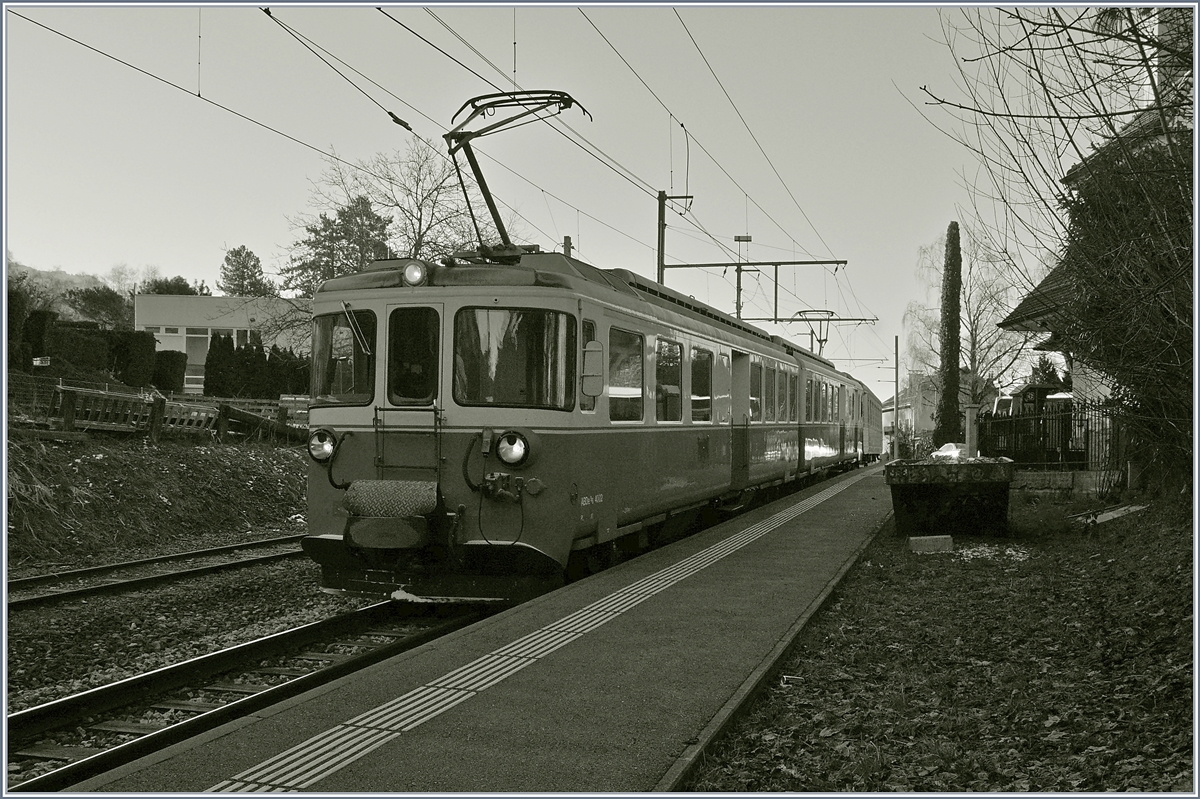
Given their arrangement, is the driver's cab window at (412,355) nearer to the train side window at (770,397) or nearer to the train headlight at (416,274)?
the train headlight at (416,274)

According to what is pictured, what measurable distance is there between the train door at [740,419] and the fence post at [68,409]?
1003 centimetres

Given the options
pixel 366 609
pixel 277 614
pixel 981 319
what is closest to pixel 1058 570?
pixel 366 609

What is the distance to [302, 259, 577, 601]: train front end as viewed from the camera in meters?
7.97

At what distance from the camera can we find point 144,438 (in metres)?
17.3

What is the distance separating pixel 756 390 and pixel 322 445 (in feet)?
26.9

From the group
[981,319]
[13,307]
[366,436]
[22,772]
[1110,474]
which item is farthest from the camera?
[981,319]

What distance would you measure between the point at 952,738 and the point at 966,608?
12.0ft

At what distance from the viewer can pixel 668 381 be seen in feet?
35.4

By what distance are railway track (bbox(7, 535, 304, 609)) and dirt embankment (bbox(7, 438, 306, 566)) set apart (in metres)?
0.97

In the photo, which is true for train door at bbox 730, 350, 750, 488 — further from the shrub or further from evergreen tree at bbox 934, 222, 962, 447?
the shrub

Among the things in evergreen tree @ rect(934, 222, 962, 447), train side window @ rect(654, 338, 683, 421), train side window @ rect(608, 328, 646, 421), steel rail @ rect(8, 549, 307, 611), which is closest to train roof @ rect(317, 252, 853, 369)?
train side window @ rect(608, 328, 646, 421)

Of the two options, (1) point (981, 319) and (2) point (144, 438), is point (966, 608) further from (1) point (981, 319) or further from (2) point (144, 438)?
(1) point (981, 319)

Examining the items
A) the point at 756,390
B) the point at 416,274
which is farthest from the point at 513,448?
the point at 756,390

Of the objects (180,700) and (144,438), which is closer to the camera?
(180,700)
